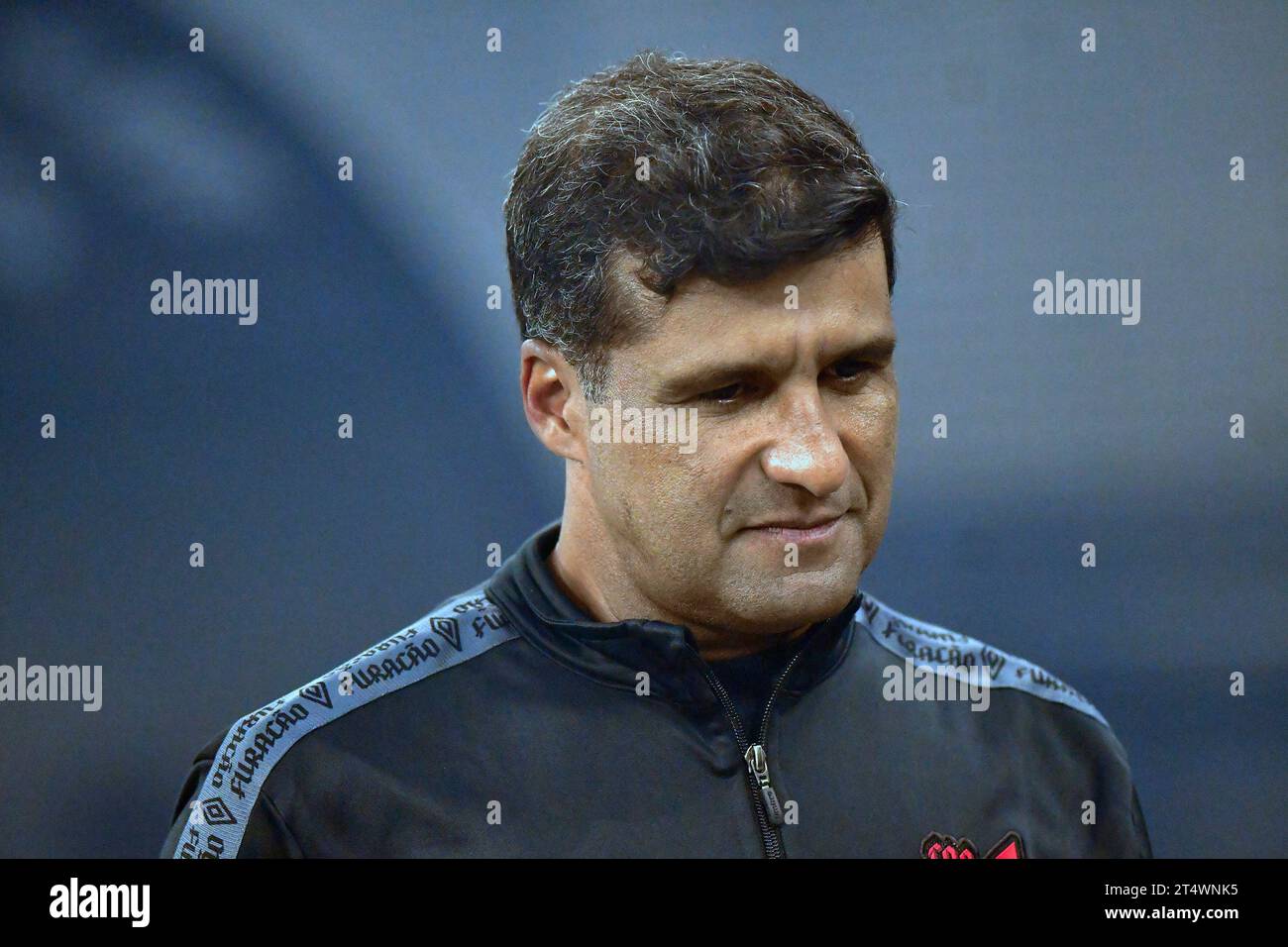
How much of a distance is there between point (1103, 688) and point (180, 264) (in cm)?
186

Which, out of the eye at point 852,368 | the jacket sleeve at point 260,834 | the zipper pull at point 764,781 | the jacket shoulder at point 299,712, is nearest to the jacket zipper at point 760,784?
the zipper pull at point 764,781

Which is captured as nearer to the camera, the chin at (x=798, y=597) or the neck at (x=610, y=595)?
the chin at (x=798, y=597)

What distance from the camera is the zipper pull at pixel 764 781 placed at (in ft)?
5.60

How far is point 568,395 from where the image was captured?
1764 mm

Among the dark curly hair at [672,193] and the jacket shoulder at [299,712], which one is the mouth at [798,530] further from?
the jacket shoulder at [299,712]

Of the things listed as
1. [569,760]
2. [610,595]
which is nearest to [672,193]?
[610,595]

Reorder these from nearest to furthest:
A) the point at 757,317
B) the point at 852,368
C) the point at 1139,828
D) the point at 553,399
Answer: the point at 757,317 → the point at 852,368 → the point at 553,399 → the point at 1139,828

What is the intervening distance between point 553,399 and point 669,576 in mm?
303

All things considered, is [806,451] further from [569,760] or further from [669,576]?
[569,760]

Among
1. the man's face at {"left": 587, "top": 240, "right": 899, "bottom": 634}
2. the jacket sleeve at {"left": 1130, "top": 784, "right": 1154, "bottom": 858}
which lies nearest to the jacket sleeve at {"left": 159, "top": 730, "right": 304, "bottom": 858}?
the man's face at {"left": 587, "top": 240, "right": 899, "bottom": 634}

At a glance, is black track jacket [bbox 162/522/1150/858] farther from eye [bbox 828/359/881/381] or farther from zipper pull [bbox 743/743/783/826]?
eye [bbox 828/359/881/381]

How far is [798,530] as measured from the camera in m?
1.65

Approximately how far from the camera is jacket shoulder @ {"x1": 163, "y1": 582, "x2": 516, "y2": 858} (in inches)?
65.3
